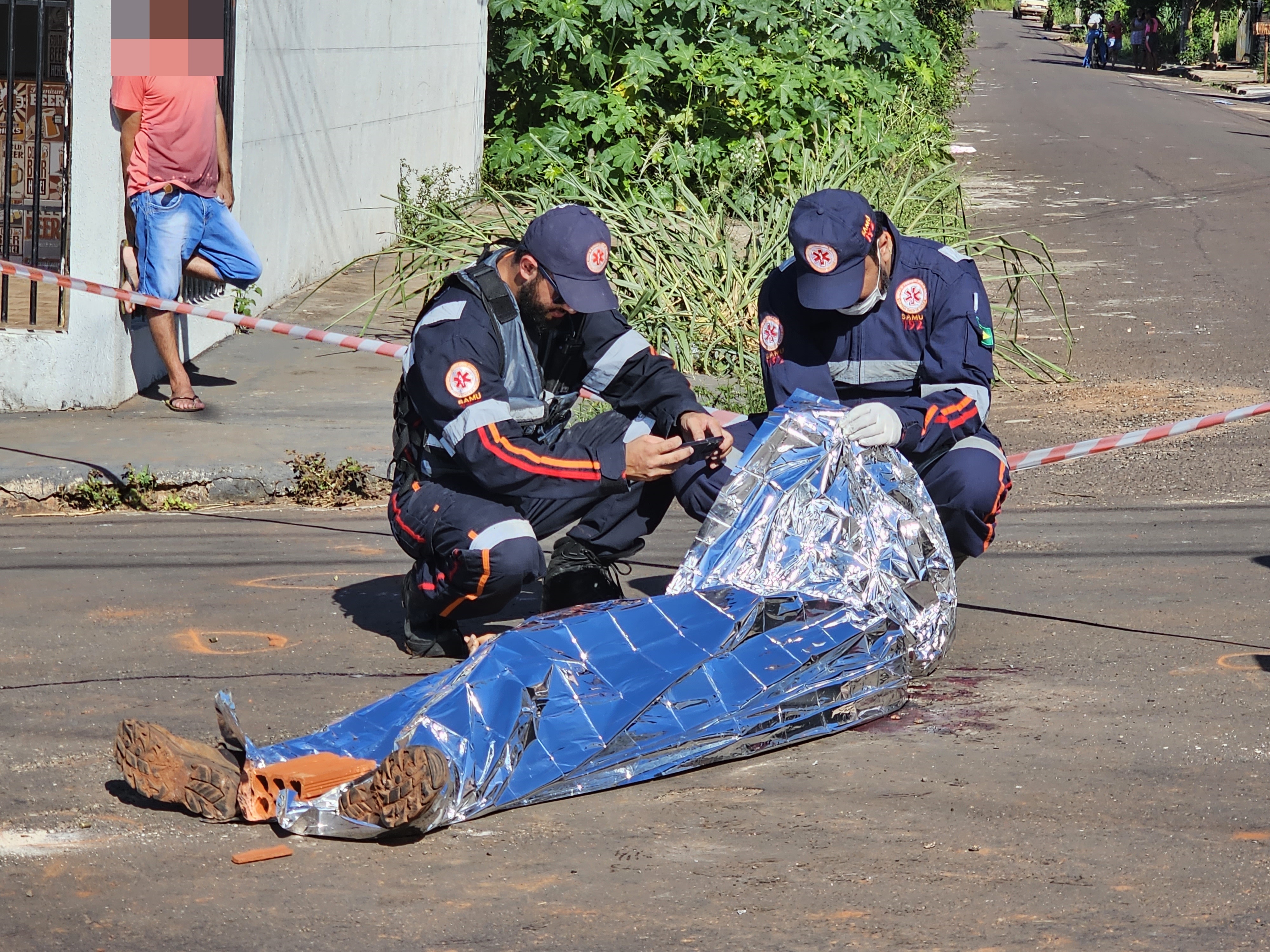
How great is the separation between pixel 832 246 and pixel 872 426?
571 mm

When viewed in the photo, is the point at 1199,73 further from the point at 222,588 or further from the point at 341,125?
the point at 222,588

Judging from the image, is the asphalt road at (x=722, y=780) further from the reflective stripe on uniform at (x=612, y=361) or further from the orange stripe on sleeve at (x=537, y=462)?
the reflective stripe on uniform at (x=612, y=361)

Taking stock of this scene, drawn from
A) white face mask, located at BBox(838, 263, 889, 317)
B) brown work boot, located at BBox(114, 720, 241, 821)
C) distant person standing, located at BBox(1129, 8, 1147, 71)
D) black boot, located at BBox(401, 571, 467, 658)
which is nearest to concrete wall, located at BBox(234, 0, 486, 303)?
black boot, located at BBox(401, 571, 467, 658)

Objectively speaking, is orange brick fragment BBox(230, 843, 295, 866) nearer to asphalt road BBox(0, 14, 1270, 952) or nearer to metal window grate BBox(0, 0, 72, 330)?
asphalt road BBox(0, 14, 1270, 952)

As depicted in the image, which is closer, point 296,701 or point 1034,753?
point 1034,753

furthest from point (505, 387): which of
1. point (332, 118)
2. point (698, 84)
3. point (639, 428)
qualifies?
point (698, 84)

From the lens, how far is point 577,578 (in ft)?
14.6

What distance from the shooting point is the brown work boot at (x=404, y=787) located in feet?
9.27

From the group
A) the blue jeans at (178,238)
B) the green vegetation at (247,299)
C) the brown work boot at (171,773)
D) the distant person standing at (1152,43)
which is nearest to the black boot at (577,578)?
the brown work boot at (171,773)

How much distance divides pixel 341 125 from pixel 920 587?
23.6ft

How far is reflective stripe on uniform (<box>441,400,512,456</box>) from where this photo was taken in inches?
155

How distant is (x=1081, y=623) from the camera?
14.6 feet

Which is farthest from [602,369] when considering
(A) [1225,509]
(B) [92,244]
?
(B) [92,244]

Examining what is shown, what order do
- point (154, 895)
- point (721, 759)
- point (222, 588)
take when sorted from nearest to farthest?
point (154, 895) → point (721, 759) → point (222, 588)
